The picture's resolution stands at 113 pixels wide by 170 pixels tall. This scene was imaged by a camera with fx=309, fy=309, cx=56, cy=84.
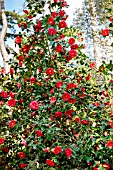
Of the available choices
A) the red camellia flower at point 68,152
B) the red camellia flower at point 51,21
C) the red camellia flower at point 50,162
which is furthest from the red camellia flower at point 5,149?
the red camellia flower at point 51,21

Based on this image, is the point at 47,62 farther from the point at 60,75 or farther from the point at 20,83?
the point at 20,83

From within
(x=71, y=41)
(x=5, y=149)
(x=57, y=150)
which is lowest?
(x=57, y=150)

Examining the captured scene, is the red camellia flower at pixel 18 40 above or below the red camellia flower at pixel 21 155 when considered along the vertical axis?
above

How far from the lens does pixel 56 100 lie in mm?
3357

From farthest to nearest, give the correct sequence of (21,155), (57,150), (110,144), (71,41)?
(21,155) < (71,41) < (57,150) < (110,144)

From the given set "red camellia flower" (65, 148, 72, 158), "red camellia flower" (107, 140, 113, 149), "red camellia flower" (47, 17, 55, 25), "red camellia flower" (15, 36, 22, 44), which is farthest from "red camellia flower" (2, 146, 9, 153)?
"red camellia flower" (47, 17, 55, 25)

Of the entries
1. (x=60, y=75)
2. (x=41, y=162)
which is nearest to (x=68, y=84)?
(x=60, y=75)

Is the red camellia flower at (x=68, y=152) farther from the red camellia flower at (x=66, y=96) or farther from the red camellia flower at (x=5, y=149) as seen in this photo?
the red camellia flower at (x=5, y=149)

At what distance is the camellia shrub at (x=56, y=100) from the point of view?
129 inches

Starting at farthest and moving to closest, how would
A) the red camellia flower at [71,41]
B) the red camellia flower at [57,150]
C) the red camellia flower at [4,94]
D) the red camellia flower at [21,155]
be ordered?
the red camellia flower at [4,94] → the red camellia flower at [21,155] → the red camellia flower at [71,41] → the red camellia flower at [57,150]

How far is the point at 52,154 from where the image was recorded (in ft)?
11.6

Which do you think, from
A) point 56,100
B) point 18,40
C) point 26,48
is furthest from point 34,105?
point 18,40

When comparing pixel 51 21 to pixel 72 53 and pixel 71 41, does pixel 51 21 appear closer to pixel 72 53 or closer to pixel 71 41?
pixel 71 41

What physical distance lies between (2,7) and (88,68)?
10228mm
